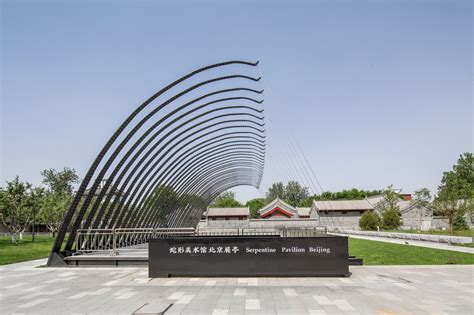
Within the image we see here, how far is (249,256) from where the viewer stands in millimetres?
11516

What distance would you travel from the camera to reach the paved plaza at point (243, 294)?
7688mm

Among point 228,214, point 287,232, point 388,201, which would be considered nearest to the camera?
point 287,232

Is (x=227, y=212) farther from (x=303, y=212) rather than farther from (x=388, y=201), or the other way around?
(x=388, y=201)

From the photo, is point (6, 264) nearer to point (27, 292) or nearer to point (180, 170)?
point (27, 292)

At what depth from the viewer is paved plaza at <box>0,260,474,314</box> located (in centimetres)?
769

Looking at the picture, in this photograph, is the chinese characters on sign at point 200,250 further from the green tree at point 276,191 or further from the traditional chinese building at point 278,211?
the green tree at point 276,191

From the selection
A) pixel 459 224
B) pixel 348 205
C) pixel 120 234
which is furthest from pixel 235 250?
pixel 348 205

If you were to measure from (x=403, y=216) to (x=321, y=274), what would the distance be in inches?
2134

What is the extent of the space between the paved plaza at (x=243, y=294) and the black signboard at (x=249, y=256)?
411mm

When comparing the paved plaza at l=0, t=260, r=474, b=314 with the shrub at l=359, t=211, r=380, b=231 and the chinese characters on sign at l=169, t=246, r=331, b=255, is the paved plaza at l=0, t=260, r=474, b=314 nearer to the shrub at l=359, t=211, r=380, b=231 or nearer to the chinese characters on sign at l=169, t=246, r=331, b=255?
the chinese characters on sign at l=169, t=246, r=331, b=255

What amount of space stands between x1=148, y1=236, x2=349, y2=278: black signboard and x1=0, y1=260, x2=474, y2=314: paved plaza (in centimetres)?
41

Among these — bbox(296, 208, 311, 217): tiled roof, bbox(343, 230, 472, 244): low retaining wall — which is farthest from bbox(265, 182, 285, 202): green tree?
bbox(343, 230, 472, 244): low retaining wall

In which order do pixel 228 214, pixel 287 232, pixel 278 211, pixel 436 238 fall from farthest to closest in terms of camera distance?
1. pixel 278 211
2. pixel 228 214
3. pixel 436 238
4. pixel 287 232

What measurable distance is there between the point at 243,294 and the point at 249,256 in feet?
8.40
